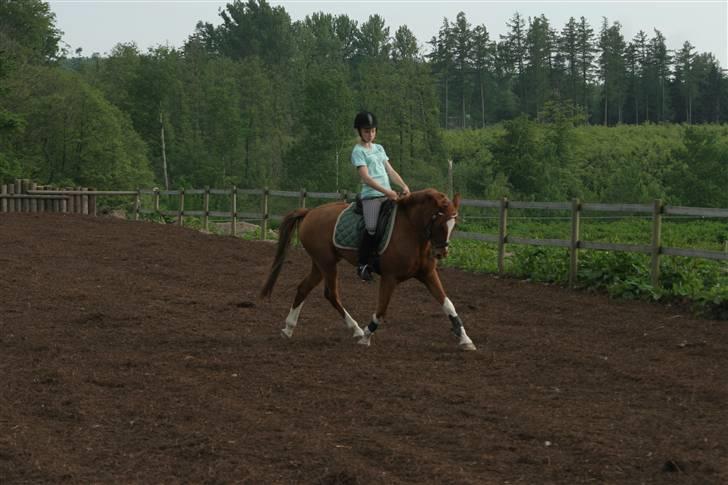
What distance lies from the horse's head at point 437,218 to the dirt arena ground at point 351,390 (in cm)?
95

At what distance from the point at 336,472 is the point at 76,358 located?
4.04 metres

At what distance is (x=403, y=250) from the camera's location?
353 inches

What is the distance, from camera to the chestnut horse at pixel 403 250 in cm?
866

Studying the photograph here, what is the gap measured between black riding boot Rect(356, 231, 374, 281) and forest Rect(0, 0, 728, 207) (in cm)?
2690

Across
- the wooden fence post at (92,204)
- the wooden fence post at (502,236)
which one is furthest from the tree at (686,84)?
the wooden fence post at (502,236)

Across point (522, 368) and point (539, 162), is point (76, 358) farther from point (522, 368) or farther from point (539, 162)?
point (539, 162)

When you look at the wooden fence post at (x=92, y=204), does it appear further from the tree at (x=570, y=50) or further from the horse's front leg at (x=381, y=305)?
the tree at (x=570, y=50)

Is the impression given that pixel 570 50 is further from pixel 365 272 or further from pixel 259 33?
pixel 365 272

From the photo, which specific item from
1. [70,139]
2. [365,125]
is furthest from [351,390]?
[70,139]

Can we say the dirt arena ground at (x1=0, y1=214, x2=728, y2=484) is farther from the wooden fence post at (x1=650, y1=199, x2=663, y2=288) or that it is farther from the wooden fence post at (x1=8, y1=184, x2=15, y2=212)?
the wooden fence post at (x1=8, y1=184, x2=15, y2=212)

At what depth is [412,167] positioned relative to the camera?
5534 centimetres

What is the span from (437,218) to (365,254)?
0.92 metres

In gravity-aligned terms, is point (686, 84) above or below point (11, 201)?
above

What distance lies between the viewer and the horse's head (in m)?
8.55
